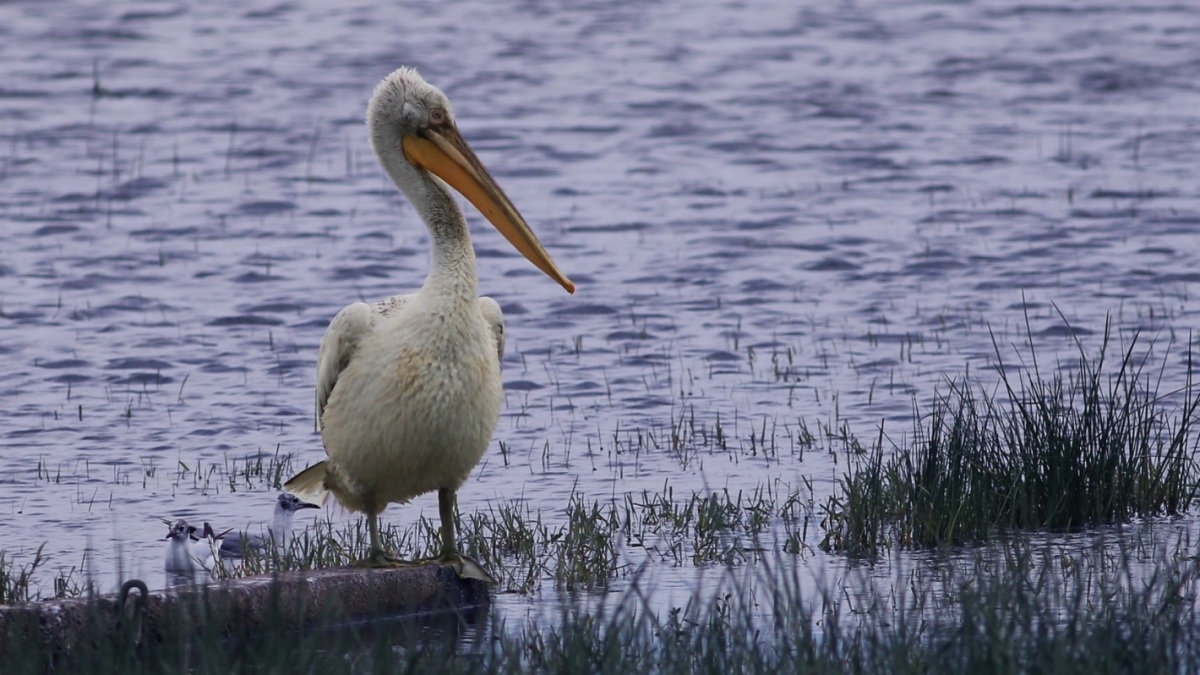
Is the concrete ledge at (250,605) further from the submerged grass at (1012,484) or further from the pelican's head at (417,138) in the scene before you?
the submerged grass at (1012,484)

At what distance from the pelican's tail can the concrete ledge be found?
107 cm

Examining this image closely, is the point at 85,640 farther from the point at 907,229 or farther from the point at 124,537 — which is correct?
the point at 907,229

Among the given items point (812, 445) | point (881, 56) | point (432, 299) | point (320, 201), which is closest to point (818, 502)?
point (812, 445)

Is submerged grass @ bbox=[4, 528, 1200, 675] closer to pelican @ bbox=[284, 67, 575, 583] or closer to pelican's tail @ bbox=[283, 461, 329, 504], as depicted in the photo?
pelican @ bbox=[284, 67, 575, 583]

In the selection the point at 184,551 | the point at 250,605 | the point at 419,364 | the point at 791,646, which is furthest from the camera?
the point at 184,551

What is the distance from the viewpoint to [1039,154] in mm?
21250

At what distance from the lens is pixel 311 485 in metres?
8.17

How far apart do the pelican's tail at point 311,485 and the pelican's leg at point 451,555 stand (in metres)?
0.83

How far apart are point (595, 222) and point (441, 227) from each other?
11.4 metres

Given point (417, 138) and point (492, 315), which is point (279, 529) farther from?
point (417, 138)

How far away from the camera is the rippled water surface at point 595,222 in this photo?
1120 cm

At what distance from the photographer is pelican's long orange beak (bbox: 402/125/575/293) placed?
7.78m

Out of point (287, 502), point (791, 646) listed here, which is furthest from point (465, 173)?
point (791, 646)

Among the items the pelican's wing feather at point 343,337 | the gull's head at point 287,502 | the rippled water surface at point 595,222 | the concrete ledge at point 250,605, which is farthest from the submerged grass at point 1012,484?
the gull's head at point 287,502
